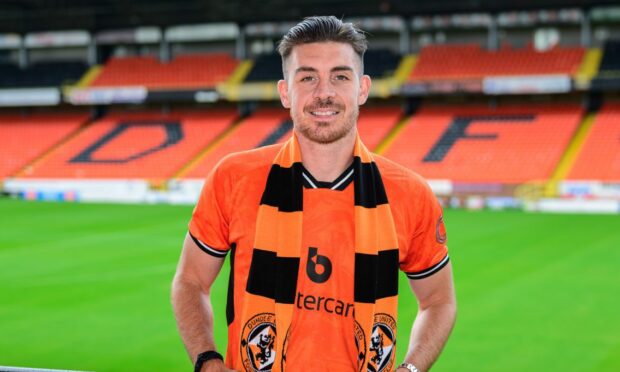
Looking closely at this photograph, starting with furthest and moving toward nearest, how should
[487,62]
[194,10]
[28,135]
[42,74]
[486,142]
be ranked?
[42,74], [28,135], [194,10], [487,62], [486,142]

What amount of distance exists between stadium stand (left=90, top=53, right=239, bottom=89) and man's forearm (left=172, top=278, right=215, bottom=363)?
35246 millimetres

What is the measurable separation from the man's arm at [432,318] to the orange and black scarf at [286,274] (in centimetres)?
17

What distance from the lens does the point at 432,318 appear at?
3.10 m

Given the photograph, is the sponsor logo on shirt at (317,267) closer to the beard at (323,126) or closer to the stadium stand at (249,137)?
the beard at (323,126)

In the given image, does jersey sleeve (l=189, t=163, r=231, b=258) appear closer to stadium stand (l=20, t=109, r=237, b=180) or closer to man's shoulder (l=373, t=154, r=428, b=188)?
man's shoulder (l=373, t=154, r=428, b=188)

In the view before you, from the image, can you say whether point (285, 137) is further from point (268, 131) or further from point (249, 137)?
point (249, 137)

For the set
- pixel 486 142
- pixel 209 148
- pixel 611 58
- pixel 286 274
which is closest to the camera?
pixel 286 274

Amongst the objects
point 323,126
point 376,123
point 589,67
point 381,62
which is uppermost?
point 323,126

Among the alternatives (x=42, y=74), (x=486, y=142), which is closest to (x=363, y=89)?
(x=486, y=142)

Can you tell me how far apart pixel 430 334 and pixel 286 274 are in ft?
2.12

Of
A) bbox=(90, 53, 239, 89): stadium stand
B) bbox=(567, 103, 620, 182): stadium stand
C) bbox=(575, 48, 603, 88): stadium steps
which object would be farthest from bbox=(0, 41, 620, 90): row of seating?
bbox=(567, 103, 620, 182): stadium stand

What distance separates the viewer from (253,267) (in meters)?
2.88

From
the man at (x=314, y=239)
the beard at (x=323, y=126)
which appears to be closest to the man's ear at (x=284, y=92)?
the man at (x=314, y=239)

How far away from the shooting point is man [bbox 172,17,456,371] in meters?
2.85
